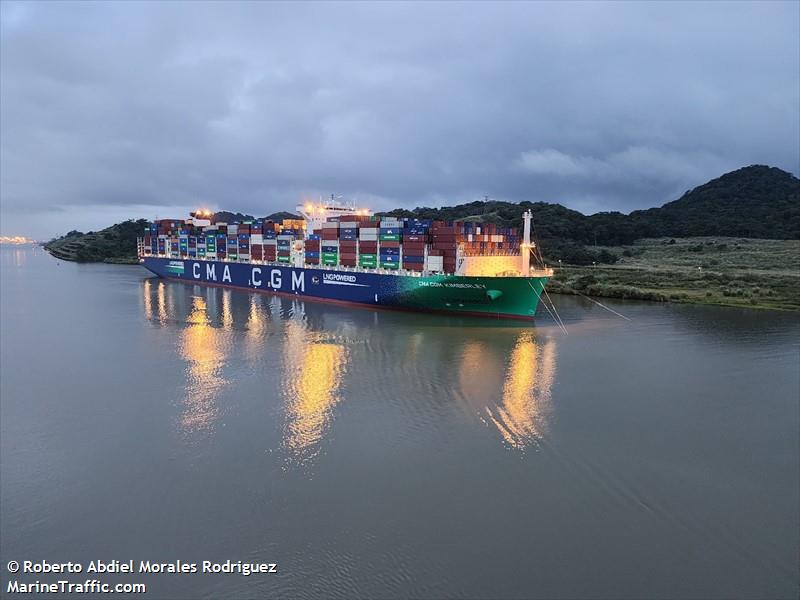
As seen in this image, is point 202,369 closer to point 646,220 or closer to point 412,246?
point 412,246

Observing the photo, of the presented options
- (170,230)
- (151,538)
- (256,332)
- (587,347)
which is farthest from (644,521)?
(170,230)

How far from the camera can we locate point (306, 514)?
9477mm

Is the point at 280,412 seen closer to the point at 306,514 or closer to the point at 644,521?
the point at 306,514

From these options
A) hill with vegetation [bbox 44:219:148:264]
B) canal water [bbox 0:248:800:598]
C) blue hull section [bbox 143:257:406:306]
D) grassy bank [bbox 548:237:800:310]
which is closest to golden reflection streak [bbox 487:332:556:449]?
canal water [bbox 0:248:800:598]

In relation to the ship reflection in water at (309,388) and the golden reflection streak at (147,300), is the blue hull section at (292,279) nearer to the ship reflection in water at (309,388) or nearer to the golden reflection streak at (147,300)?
the golden reflection streak at (147,300)

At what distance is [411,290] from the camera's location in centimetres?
3234

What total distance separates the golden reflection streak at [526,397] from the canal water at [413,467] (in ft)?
0.34

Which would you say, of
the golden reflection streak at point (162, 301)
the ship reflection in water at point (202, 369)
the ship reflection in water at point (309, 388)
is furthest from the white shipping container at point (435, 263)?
the golden reflection streak at point (162, 301)

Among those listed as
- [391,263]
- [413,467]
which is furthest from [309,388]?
[391,263]

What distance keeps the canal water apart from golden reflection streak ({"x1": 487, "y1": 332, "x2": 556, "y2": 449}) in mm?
102

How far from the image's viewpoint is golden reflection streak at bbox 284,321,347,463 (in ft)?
42.3

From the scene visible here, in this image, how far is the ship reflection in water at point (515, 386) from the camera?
45.2 feet

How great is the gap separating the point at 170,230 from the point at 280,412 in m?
59.2

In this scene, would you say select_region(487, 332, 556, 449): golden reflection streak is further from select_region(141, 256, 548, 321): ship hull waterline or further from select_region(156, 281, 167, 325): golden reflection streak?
select_region(156, 281, 167, 325): golden reflection streak
